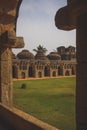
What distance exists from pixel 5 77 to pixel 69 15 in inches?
158

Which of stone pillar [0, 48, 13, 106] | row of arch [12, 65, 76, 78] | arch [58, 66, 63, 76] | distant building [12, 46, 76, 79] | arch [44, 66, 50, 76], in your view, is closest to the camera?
stone pillar [0, 48, 13, 106]

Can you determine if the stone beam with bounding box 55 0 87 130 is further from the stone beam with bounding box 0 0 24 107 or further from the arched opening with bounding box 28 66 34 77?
the arched opening with bounding box 28 66 34 77

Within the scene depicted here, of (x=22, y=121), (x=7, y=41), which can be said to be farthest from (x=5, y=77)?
(x=22, y=121)

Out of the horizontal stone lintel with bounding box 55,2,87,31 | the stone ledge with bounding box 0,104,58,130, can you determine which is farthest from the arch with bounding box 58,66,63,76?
the horizontal stone lintel with bounding box 55,2,87,31

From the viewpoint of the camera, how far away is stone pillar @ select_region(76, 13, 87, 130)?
327 cm

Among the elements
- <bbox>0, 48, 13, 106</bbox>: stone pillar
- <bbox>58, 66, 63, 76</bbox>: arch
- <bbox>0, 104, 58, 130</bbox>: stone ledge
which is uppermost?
<bbox>0, 48, 13, 106</bbox>: stone pillar

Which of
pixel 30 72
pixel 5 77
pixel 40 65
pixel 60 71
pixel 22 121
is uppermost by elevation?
pixel 5 77

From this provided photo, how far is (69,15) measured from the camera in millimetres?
3492

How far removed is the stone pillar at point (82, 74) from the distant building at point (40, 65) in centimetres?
3247

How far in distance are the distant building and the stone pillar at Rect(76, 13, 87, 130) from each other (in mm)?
32471

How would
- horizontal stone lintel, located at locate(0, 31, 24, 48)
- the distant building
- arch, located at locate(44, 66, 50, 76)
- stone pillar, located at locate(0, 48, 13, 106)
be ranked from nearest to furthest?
horizontal stone lintel, located at locate(0, 31, 24, 48), stone pillar, located at locate(0, 48, 13, 106), the distant building, arch, located at locate(44, 66, 50, 76)

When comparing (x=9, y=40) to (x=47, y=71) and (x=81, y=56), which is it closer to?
(x=81, y=56)

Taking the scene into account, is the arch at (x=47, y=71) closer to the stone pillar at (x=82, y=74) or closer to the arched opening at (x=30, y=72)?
the arched opening at (x=30, y=72)

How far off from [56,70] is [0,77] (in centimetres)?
3591
